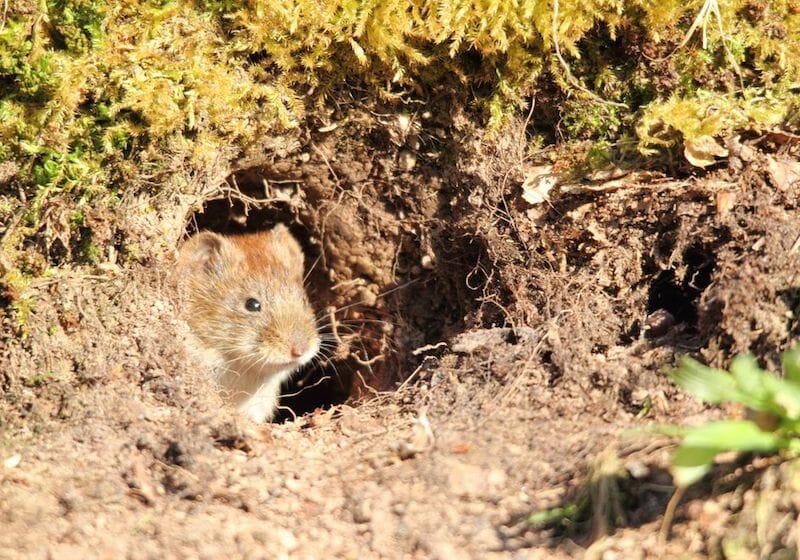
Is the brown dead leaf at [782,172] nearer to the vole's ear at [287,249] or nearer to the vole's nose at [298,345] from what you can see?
the vole's nose at [298,345]

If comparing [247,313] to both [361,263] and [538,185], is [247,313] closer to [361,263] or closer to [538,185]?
[361,263]

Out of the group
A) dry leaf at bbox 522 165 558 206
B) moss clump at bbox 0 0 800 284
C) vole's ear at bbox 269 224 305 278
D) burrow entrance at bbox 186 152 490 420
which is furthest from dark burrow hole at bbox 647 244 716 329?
vole's ear at bbox 269 224 305 278

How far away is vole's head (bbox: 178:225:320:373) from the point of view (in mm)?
5223

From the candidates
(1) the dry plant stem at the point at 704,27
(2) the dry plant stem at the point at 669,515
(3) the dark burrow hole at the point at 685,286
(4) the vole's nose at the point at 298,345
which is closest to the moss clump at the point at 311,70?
(1) the dry plant stem at the point at 704,27

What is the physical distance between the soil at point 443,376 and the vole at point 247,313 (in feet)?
1.74

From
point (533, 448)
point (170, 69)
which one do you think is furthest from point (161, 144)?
point (533, 448)

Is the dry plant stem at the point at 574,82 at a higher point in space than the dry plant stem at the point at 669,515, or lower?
higher

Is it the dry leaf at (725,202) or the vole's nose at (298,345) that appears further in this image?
the vole's nose at (298,345)

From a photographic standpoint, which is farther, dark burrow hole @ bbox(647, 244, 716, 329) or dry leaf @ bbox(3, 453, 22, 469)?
dark burrow hole @ bbox(647, 244, 716, 329)

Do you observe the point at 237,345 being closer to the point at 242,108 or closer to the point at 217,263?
the point at 217,263

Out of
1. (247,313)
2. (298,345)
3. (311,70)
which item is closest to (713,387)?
(311,70)

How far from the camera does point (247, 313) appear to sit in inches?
209

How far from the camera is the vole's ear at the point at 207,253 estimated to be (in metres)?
5.11

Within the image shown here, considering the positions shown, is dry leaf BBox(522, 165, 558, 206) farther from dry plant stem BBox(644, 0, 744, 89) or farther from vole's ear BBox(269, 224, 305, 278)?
vole's ear BBox(269, 224, 305, 278)
